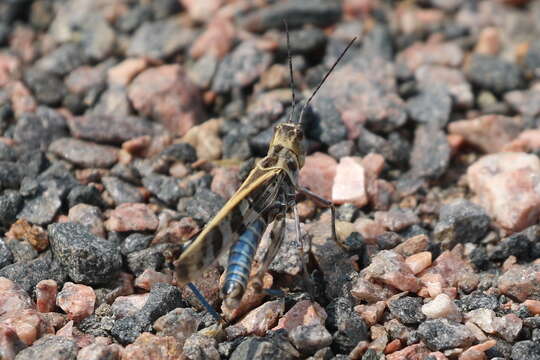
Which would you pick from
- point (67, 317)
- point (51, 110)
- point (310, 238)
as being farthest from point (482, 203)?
point (51, 110)

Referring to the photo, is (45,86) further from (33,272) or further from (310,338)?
(310,338)

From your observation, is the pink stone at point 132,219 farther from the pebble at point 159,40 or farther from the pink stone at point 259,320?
the pebble at point 159,40

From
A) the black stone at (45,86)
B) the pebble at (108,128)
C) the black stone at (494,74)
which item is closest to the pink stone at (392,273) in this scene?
the pebble at (108,128)

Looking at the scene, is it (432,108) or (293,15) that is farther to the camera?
(293,15)

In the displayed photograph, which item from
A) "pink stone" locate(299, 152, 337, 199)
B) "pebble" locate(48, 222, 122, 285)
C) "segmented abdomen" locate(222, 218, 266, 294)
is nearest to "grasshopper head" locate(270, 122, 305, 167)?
"pink stone" locate(299, 152, 337, 199)

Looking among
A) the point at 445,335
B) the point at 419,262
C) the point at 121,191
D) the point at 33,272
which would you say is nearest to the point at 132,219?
the point at 121,191

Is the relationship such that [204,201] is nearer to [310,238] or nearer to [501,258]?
[310,238]
